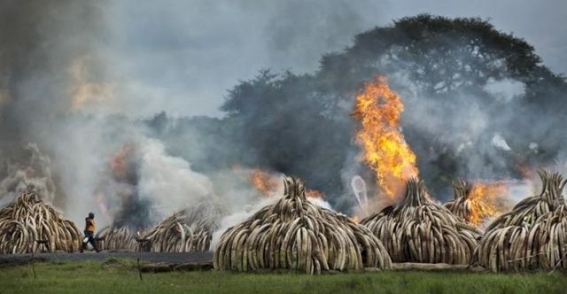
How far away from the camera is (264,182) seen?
48.0 metres

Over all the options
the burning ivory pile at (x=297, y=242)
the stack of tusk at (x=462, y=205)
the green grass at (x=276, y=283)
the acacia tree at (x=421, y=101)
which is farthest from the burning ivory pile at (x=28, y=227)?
the acacia tree at (x=421, y=101)

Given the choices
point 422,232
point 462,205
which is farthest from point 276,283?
point 462,205

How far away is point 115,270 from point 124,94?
27.4 metres

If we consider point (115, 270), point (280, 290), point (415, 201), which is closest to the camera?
point (280, 290)

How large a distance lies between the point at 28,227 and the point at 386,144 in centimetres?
1389

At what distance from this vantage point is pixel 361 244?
69.8ft

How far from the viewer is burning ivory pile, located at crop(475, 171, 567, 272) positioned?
19281 mm

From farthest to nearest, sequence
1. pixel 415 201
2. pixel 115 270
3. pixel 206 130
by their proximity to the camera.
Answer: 1. pixel 206 130
2. pixel 415 201
3. pixel 115 270

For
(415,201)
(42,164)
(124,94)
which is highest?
(124,94)

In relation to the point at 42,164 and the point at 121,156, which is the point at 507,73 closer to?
the point at 121,156

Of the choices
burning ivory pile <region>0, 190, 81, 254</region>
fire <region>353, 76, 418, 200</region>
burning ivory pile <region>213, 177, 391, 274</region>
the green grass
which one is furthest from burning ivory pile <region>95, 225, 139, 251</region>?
the green grass

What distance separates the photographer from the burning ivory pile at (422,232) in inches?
914

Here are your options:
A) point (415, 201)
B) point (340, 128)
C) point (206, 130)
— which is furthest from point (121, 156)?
point (415, 201)

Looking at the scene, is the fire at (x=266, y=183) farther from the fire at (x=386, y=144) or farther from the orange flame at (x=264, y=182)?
the fire at (x=386, y=144)
